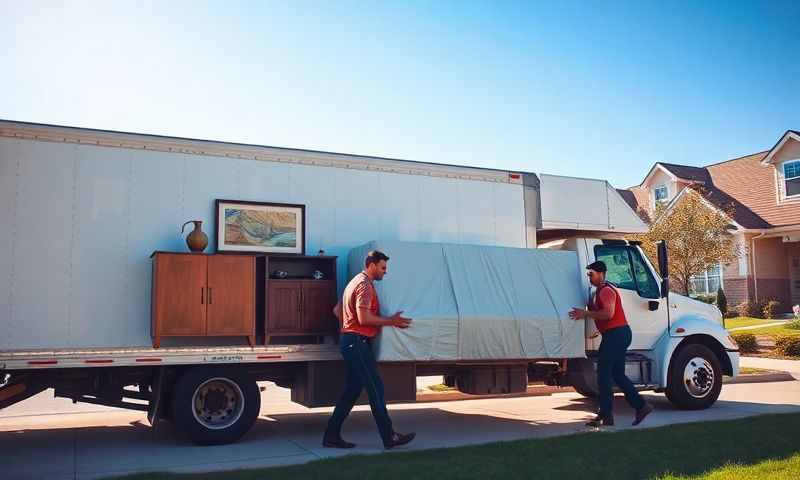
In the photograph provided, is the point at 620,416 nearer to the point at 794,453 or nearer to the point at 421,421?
the point at 421,421

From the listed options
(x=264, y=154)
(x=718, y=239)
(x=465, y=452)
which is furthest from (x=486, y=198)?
(x=718, y=239)

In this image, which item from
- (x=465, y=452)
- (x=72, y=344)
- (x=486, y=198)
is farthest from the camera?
(x=486, y=198)

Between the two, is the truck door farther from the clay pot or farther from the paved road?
the clay pot

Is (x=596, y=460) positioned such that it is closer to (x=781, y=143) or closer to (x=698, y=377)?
(x=698, y=377)

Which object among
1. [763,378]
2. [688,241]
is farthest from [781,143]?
[763,378]

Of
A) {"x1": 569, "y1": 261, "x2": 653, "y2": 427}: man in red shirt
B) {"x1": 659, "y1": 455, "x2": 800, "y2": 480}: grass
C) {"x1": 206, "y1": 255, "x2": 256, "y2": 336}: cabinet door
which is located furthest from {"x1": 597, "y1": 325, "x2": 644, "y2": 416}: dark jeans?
{"x1": 206, "y1": 255, "x2": 256, "y2": 336}: cabinet door

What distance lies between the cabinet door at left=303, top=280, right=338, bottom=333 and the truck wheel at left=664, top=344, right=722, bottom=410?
521cm

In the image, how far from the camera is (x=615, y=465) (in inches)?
260

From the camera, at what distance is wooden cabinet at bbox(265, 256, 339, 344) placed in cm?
864

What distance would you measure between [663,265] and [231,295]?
5940 millimetres

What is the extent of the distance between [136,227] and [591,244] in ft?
20.7

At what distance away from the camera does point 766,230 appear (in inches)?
1081

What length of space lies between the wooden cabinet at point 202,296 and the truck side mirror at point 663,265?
5588mm

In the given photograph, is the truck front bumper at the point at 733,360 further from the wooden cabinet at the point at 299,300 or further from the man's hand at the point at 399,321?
the wooden cabinet at the point at 299,300
